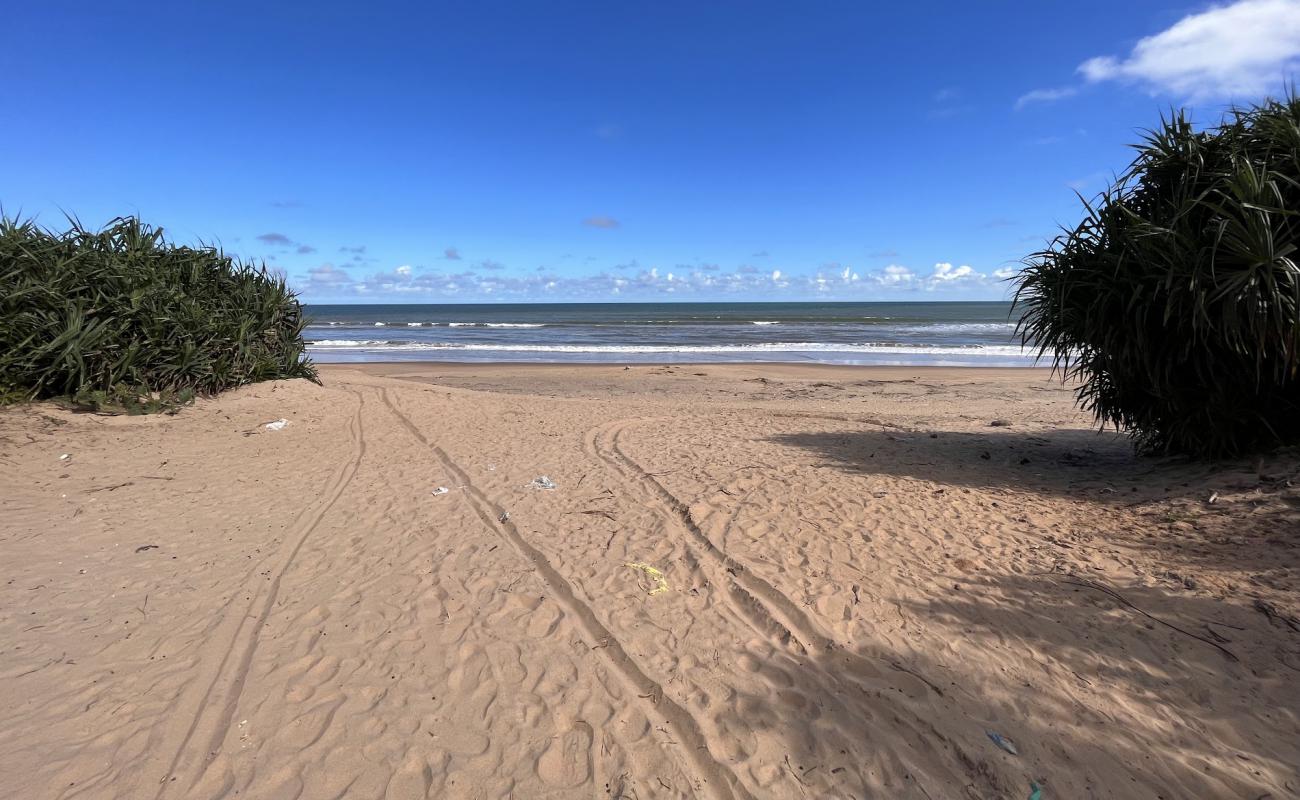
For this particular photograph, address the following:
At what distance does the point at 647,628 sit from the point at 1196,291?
216 inches

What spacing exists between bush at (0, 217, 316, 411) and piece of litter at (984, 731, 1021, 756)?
1117 cm

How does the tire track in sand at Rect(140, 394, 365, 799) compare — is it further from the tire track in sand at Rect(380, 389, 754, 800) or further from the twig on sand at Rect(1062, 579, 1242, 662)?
the twig on sand at Rect(1062, 579, 1242, 662)

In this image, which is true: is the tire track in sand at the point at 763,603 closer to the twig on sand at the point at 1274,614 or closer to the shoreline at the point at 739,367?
the twig on sand at the point at 1274,614

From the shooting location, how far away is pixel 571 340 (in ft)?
125

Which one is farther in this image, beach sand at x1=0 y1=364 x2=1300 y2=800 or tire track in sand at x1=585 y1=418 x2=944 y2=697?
tire track in sand at x1=585 y1=418 x2=944 y2=697

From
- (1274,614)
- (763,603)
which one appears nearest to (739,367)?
(763,603)

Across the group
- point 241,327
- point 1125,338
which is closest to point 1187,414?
point 1125,338

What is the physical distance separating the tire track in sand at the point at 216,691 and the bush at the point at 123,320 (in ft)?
22.2

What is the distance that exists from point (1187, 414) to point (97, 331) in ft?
45.0

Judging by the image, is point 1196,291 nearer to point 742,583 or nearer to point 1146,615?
point 1146,615

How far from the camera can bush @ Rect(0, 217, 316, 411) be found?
28.3ft

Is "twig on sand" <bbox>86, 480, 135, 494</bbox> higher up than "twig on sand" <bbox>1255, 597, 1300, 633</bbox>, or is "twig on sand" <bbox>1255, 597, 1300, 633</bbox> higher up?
"twig on sand" <bbox>86, 480, 135, 494</bbox>

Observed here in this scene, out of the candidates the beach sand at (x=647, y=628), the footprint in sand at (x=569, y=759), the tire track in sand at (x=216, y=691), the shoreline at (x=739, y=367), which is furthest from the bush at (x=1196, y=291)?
the shoreline at (x=739, y=367)

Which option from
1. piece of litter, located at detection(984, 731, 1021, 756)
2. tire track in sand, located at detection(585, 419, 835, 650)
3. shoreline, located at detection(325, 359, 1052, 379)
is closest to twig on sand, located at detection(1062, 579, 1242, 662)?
piece of litter, located at detection(984, 731, 1021, 756)
